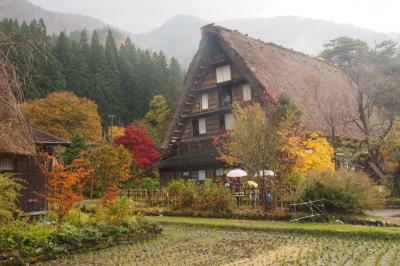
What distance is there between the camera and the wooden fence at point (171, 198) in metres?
17.1

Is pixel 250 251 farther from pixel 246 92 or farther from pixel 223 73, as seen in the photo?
pixel 223 73

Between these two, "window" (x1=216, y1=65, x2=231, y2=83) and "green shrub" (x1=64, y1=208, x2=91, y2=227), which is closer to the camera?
"green shrub" (x1=64, y1=208, x2=91, y2=227)

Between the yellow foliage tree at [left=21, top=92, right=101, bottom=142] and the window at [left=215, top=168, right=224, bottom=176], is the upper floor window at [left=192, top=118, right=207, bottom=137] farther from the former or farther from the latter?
the yellow foliage tree at [left=21, top=92, right=101, bottom=142]

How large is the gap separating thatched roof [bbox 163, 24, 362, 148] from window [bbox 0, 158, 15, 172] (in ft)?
41.1

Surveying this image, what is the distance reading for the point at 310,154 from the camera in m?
18.5

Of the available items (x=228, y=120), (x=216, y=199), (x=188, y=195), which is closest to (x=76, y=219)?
Answer: (x=216, y=199)

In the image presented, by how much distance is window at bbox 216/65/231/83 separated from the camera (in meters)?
27.4

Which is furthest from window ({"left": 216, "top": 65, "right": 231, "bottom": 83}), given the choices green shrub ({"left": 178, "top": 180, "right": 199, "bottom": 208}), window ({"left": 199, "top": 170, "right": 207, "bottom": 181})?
green shrub ({"left": 178, "top": 180, "right": 199, "bottom": 208})

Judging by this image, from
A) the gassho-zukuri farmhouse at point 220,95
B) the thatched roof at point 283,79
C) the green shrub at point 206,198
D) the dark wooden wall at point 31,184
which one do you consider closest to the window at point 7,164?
the dark wooden wall at point 31,184

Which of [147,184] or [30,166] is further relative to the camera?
[147,184]

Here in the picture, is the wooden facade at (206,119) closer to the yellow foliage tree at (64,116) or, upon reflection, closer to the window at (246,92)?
the window at (246,92)

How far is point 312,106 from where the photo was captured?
26141mm

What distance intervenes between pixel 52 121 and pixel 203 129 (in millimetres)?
18265

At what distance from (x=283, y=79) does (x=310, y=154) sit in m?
9.48
